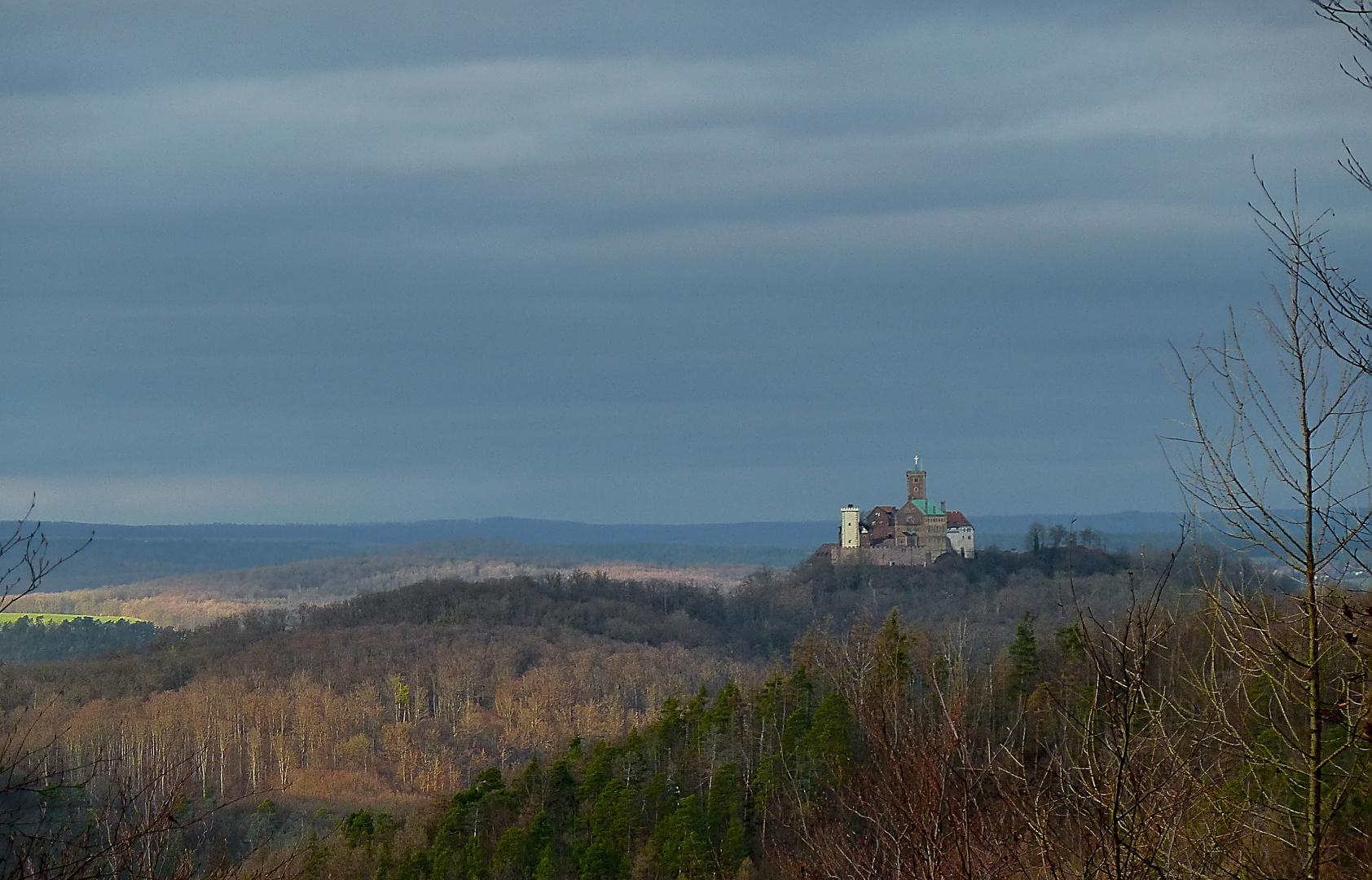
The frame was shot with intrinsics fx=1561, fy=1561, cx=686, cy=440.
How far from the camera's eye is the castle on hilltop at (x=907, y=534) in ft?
579

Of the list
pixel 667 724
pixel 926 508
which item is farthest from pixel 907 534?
pixel 667 724

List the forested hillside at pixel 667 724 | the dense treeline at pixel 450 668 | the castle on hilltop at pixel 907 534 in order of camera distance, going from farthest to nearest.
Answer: the castle on hilltop at pixel 907 534
the dense treeline at pixel 450 668
the forested hillside at pixel 667 724

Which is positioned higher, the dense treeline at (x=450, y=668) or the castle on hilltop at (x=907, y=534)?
the castle on hilltop at (x=907, y=534)

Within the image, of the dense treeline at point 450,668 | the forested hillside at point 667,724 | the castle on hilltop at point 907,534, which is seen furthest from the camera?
the castle on hilltop at point 907,534

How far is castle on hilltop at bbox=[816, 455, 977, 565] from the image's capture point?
579 ft

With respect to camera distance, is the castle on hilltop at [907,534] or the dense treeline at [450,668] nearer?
the dense treeline at [450,668]

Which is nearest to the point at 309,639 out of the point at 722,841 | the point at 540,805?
the point at 540,805

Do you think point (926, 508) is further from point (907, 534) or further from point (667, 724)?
point (667, 724)

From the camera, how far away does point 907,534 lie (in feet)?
579

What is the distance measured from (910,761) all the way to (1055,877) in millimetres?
2277

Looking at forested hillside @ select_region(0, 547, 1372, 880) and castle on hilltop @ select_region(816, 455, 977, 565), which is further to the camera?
castle on hilltop @ select_region(816, 455, 977, 565)

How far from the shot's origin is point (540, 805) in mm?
63250

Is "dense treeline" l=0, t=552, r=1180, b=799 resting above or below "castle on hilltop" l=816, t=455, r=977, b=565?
below

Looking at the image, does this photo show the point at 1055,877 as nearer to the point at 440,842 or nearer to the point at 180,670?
the point at 440,842
